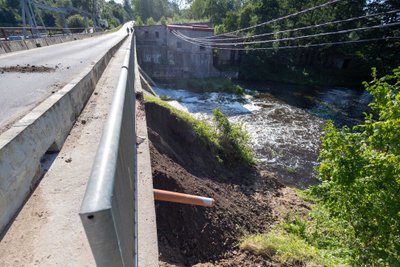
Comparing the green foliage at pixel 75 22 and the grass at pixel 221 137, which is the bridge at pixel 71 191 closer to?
the grass at pixel 221 137

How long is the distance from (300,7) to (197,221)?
44614mm

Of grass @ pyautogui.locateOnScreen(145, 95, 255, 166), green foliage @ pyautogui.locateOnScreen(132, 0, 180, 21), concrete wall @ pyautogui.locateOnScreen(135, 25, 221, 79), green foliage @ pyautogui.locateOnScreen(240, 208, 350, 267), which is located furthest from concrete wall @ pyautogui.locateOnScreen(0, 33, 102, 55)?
green foliage @ pyautogui.locateOnScreen(132, 0, 180, 21)

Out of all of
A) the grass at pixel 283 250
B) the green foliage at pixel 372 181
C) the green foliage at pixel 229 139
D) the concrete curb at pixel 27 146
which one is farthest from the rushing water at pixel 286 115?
the concrete curb at pixel 27 146

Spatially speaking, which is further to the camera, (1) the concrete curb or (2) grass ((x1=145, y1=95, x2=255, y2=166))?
(2) grass ((x1=145, y1=95, x2=255, y2=166))

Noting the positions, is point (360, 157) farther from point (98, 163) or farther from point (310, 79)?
point (310, 79)

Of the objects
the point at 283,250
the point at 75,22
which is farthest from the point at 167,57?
the point at 75,22

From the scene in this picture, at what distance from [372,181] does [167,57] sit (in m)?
33.6

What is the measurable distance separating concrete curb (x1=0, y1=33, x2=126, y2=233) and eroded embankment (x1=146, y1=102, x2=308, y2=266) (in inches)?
107

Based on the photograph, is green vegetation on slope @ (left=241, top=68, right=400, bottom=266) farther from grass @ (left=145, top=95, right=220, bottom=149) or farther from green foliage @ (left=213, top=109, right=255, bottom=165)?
green foliage @ (left=213, top=109, right=255, bottom=165)

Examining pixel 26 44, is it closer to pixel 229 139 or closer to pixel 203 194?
pixel 229 139

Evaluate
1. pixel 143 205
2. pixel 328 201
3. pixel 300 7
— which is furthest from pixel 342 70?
pixel 143 205

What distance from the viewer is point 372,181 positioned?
16.1 feet

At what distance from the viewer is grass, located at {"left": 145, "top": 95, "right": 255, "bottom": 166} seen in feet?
39.5

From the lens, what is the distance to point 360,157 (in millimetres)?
5227
